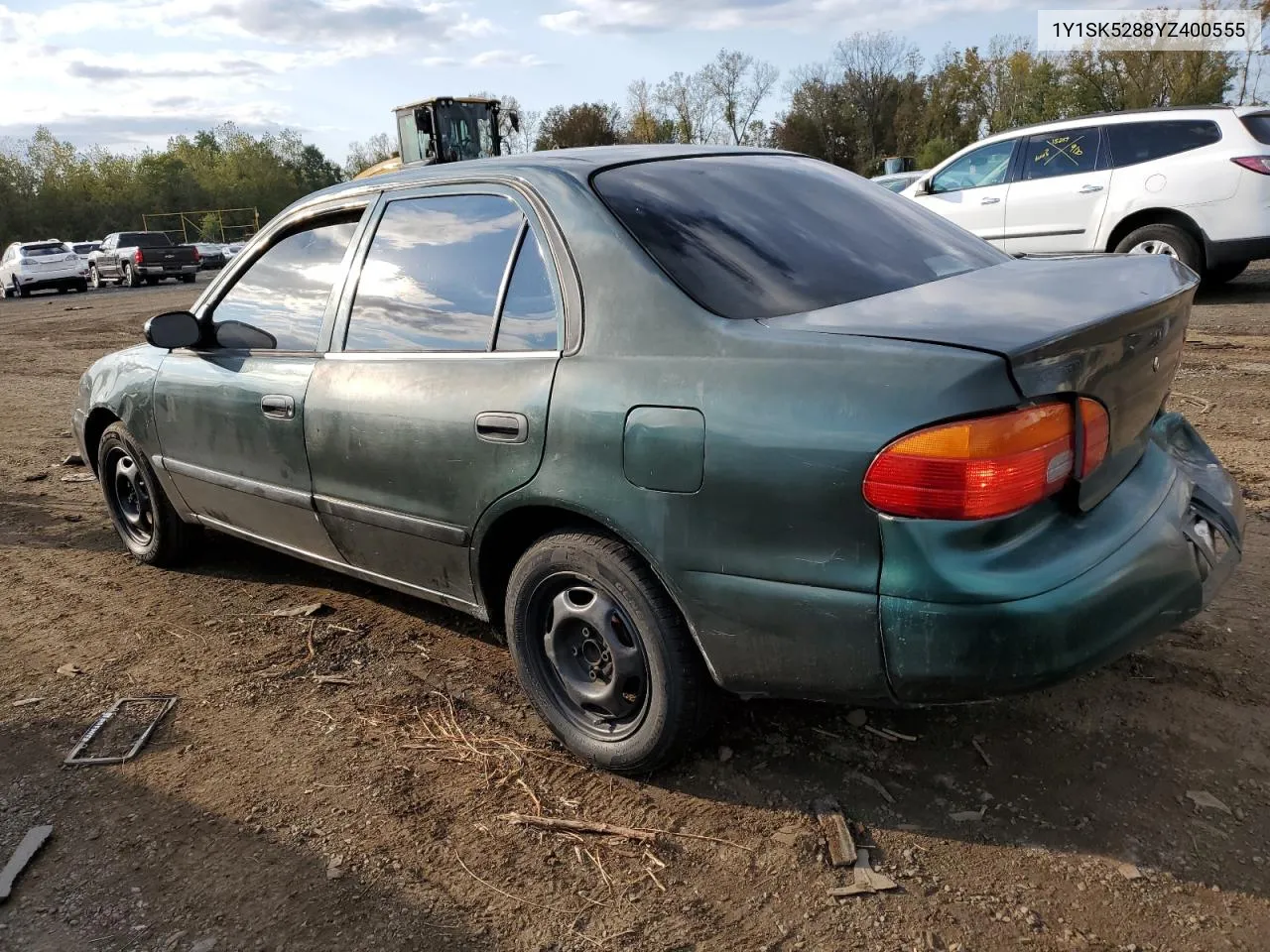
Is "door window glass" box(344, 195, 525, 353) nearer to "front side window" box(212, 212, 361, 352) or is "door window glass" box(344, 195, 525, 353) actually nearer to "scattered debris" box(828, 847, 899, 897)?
"front side window" box(212, 212, 361, 352)

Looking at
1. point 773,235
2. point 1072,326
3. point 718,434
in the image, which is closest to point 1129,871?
point 1072,326

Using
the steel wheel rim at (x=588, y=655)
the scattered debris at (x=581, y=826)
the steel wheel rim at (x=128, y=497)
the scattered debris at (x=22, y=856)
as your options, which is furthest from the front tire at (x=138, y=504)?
the scattered debris at (x=581, y=826)

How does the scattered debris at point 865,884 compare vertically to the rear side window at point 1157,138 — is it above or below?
below

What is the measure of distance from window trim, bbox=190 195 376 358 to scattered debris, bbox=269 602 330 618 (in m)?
1.07

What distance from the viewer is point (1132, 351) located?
2254mm

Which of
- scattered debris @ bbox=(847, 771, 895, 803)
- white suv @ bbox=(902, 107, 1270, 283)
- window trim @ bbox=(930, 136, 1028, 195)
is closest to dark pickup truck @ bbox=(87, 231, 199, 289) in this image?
window trim @ bbox=(930, 136, 1028, 195)

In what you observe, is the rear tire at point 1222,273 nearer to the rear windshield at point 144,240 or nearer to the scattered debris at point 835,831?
the scattered debris at point 835,831

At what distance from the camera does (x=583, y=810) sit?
2.59m

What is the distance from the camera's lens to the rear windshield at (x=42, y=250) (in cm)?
2886

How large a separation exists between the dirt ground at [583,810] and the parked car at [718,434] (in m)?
0.32

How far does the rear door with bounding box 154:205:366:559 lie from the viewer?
135 inches

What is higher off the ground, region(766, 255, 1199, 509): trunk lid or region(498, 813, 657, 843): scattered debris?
region(766, 255, 1199, 509): trunk lid

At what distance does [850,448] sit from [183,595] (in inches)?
131

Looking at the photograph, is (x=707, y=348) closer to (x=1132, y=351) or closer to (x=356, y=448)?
(x=1132, y=351)
